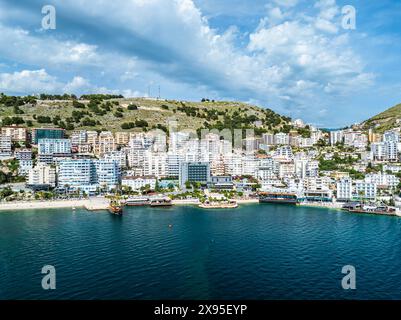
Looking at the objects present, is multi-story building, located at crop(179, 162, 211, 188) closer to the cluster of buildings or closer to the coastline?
the cluster of buildings

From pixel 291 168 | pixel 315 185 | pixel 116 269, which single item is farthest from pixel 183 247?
pixel 291 168

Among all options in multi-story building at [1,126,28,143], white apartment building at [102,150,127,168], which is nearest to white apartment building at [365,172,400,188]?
white apartment building at [102,150,127,168]

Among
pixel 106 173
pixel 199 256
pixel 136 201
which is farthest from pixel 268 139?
pixel 199 256

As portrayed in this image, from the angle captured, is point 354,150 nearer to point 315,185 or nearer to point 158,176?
point 315,185

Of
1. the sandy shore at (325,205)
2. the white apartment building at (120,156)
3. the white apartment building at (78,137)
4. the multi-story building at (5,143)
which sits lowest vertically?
the sandy shore at (325,205)

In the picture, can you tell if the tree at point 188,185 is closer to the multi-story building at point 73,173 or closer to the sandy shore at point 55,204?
the sandy shore at point 55,204

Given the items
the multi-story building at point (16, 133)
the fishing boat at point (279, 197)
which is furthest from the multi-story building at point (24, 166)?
the fishing boat at point (279, 197)
